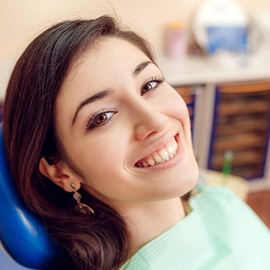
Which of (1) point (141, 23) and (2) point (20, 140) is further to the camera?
(1) point (141, 23)

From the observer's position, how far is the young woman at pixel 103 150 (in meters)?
0.81

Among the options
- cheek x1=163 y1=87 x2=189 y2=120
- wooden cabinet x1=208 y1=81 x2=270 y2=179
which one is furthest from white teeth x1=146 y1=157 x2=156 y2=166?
wooden cabinet x1=208 y1=81 x2=270 y2=179

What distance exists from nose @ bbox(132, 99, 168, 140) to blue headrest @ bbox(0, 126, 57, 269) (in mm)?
311

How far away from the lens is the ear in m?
0.89

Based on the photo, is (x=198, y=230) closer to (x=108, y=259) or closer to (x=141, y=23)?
(x=108, y=259)

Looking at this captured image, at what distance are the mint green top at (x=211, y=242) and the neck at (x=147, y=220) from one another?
25 millimetres

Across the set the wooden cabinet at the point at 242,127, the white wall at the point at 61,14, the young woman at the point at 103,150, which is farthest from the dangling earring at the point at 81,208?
the wooden cabinet at the point at 242,127

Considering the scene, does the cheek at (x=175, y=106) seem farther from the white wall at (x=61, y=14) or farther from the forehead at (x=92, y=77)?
the white wall at (x=61, y=14)

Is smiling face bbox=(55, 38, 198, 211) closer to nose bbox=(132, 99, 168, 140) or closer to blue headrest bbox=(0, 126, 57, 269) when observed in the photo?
nose bbox=(132, 99, 168, 140)

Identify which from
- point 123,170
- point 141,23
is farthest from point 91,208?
point 141,23

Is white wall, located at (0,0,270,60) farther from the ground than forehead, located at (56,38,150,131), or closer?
closer

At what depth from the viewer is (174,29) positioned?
2.38 meters

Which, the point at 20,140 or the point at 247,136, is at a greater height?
the point at 20,140

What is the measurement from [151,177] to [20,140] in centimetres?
29
